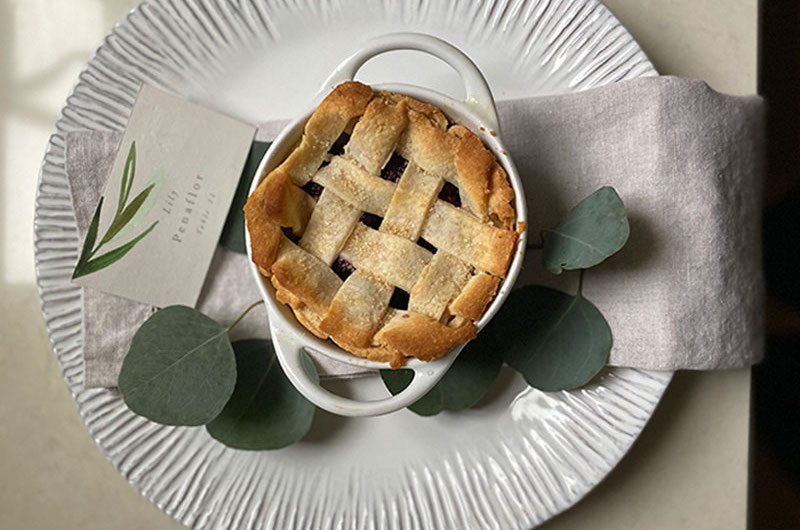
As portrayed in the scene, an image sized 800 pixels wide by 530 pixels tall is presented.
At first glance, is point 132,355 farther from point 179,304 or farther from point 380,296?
point 380,296

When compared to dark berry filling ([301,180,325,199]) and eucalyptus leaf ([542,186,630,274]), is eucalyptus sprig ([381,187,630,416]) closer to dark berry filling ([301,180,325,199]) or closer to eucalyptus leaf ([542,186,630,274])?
eucalyptus leaf ([542,186,630,274])

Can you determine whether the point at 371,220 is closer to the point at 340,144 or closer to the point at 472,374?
the point at 340,144

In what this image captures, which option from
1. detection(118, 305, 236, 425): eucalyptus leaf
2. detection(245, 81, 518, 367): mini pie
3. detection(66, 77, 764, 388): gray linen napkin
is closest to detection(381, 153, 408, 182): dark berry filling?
detection(245, 81, 518, 367): mini pie

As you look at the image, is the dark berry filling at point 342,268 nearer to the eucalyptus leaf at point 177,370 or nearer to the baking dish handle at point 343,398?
the baking dish handle at point 343,398

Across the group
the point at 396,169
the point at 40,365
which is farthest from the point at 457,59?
the point at 40,365

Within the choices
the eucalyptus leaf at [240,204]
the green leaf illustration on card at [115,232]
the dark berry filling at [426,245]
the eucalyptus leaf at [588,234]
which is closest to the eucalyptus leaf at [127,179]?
the green leaf illustration on card at [115,232]

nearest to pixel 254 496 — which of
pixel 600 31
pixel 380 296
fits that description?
pixel 380 296
